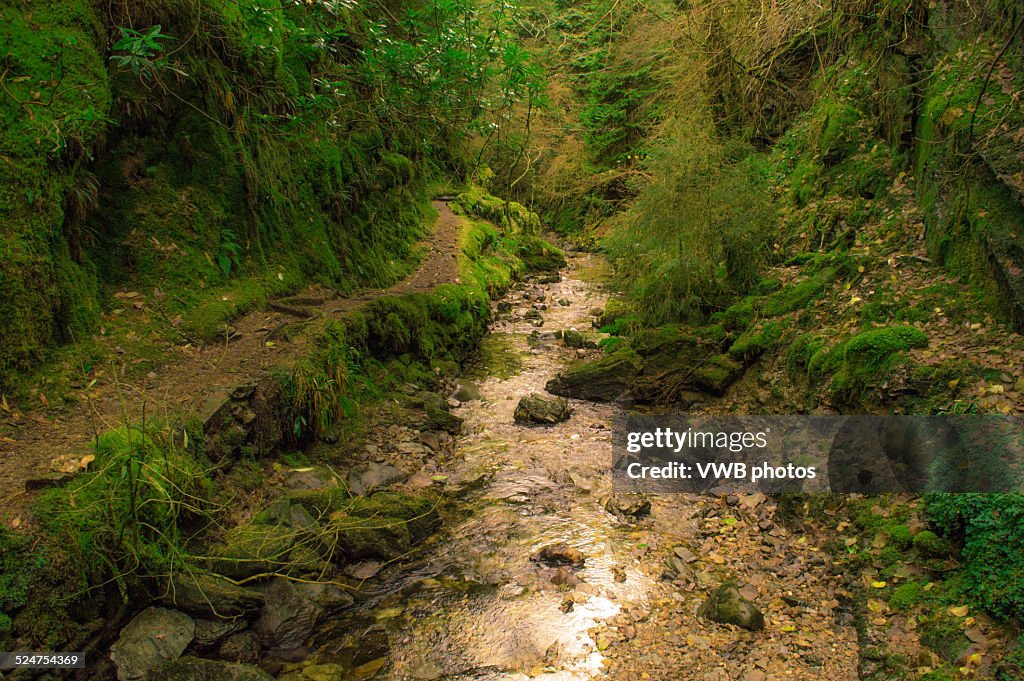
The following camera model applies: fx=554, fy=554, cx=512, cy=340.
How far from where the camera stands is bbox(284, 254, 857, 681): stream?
12.4ft

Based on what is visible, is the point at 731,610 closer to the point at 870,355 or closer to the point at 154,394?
the point at 870,355

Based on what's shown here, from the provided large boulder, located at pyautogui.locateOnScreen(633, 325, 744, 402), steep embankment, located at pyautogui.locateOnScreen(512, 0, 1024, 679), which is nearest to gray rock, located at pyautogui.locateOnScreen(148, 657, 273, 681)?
steep embankment, located at pyautogui.locateOnScreen(512, 0, 1024, 679)

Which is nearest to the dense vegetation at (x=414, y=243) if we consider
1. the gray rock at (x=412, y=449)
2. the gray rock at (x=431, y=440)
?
the gray rock at (x=431, y=440)

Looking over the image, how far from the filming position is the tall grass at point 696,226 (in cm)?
852

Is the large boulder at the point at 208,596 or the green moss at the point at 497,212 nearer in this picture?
the large boulder at the point at 208,596

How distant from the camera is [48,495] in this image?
12.0ft

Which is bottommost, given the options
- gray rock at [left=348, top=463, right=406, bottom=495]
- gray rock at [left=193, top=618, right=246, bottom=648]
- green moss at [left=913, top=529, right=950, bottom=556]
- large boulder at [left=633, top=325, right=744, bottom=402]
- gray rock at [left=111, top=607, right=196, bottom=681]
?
gray rock at [left=193, top=618, right=246, bottom=648]

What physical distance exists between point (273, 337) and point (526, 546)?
152 inches

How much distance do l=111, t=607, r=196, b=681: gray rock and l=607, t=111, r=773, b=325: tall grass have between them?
749 cm

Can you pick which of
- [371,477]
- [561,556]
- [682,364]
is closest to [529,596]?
[561,556]

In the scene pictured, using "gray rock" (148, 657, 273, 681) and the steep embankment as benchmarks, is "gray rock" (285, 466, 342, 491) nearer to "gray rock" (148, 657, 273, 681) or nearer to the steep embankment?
"gray rock" (148, 657, 273, 681)

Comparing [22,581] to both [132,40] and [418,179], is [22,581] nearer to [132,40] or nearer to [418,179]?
[132,40]

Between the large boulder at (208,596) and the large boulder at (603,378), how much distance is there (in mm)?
5570

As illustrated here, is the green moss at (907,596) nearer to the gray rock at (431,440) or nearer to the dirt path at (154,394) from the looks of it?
the gray rock at (431,440)
